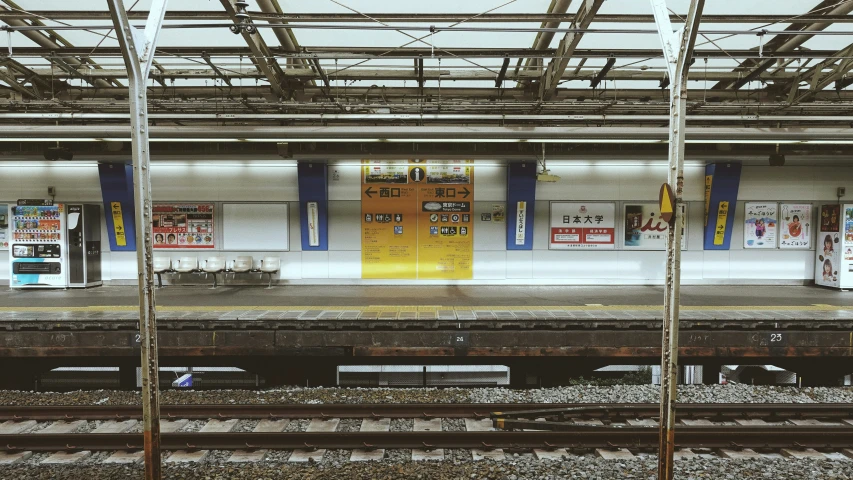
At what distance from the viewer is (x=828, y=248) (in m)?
9.18

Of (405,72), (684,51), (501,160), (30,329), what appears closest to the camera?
(684,51)

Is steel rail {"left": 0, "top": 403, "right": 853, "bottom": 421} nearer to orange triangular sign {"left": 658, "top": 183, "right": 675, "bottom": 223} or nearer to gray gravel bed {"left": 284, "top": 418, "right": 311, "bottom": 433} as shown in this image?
gray gravel bed {"left": 284, "top": 418, "right": 311, "bottom": 433}

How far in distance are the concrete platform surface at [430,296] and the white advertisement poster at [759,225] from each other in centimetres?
99

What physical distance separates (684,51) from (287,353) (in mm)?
5110

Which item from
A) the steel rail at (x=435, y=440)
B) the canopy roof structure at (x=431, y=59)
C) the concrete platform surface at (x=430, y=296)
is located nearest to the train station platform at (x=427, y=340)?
the concrete platform surface at (x=430, y=296)

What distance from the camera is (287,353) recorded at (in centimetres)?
546

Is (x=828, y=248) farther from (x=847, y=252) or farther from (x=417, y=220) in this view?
(x=417, y=220)

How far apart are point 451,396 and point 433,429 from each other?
833 millimetres

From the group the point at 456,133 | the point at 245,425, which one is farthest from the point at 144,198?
the point at 456,133

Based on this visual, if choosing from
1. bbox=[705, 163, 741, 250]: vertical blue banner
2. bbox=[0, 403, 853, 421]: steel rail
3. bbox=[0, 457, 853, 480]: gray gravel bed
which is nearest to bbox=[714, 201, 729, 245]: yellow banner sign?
bbox=[705, 163, 741, 250]: vertical blue banner

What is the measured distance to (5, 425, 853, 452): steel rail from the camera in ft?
12.6

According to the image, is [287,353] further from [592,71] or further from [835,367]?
[835,367]

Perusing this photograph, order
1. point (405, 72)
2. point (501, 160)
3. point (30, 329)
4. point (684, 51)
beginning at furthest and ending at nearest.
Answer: point (501, 160), point (405, 72), point (30, 329), point (684, 51)

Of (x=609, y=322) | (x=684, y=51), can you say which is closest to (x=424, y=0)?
(x=684, y=51)
